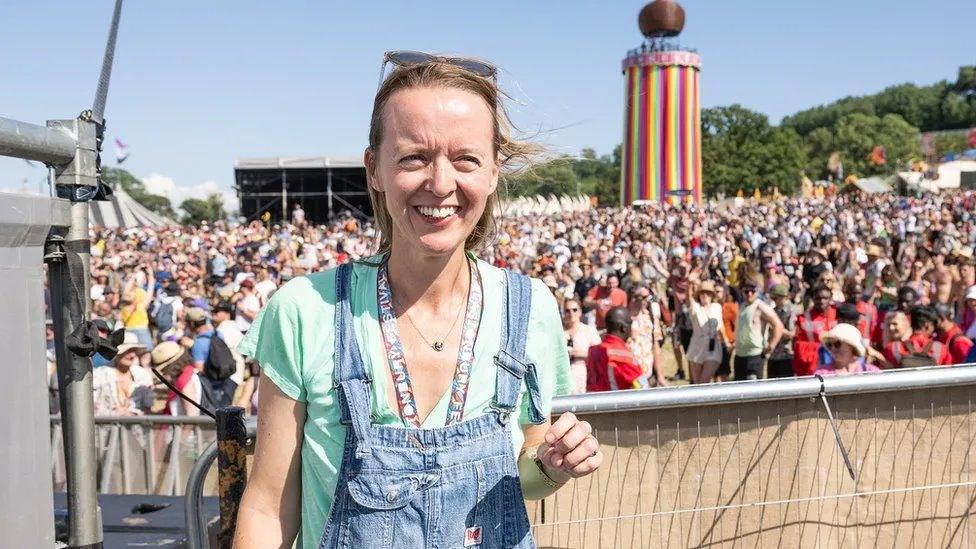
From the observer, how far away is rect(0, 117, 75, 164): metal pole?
139cm

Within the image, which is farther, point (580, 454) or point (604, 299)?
point (604, 299)

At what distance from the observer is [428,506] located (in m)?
1.44

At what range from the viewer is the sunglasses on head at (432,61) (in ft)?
5.00

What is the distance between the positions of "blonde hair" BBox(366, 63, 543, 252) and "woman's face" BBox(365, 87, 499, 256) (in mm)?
18

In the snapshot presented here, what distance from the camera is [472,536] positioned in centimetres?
149

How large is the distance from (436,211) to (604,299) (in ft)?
28.6

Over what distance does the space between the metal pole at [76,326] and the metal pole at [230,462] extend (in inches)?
9.6

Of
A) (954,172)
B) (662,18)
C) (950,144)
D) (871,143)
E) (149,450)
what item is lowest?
(149,450)

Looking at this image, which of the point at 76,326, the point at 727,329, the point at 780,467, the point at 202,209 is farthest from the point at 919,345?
the point at 202,209

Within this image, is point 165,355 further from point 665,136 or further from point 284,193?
point 665,136

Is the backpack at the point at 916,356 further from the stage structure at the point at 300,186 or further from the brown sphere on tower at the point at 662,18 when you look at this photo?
the brown sphere on tower at the point at 662,18

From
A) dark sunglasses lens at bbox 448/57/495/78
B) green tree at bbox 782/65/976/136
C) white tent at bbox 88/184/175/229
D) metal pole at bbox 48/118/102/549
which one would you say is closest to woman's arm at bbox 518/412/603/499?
dark sunglasses lens at bbox 448/57/495/78

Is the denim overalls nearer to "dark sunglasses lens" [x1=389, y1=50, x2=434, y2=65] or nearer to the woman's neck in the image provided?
the woman's neck

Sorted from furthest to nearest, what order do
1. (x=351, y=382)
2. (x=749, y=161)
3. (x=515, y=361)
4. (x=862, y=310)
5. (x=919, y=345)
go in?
(x=749, y=161)
(x=862, y=310)
(x=919, y=345)
(x=515, y=361)
(x=351, y=382)
